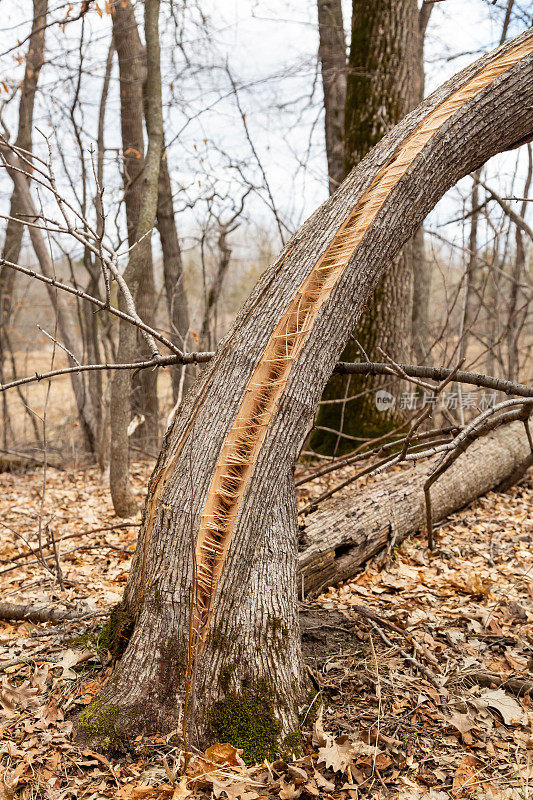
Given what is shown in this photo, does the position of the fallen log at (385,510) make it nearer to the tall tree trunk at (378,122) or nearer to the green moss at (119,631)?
the tall tree trunk at (378,122)

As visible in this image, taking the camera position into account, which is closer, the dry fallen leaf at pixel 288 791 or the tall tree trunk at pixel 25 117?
the dry fallen leaf at pixel 288 791

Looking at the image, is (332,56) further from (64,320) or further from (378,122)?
(64,320)

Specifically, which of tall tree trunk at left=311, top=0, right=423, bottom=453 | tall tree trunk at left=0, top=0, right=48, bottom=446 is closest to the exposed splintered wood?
tall tree trunk at left=311, top=0, right=423, bottom=453

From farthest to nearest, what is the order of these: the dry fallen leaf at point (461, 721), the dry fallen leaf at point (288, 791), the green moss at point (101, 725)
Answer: the dry fallen leaf at point (461, 721), the green moss at point (101, 725), the dry fallen leaf at point (288, 791)

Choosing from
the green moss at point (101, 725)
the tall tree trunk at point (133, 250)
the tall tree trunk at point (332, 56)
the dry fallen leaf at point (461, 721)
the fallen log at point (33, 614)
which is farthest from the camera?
the tall tree trunk at point (332, 56)

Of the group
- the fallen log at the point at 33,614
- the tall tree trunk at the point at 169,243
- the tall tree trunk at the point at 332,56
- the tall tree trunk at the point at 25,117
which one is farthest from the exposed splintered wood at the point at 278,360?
the tall tree trunk at the point at 169,243

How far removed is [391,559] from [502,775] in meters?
1.84

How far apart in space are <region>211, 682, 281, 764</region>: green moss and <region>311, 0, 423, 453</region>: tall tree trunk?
12.1 ft

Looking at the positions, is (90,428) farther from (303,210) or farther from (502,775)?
(502,775)

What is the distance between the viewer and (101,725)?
206 centimetres

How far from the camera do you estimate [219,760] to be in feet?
6.41

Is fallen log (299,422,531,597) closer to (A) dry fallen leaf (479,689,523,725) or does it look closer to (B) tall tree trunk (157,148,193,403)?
(A) dry fallen leaf (479,689,523,725)

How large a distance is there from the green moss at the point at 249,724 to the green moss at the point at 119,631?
47cm

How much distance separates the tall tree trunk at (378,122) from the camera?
5590 mm
